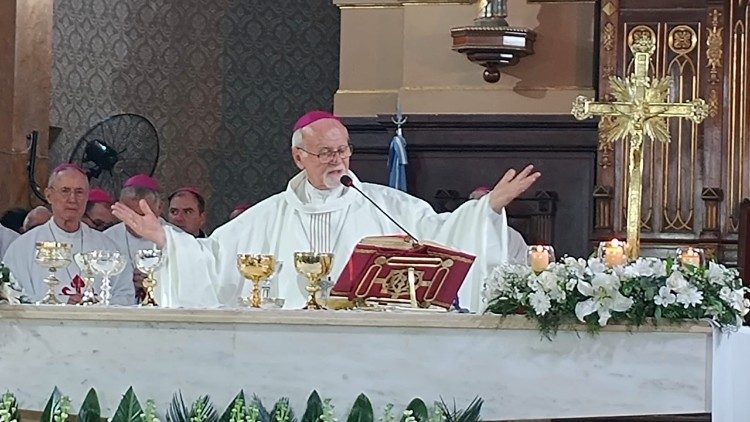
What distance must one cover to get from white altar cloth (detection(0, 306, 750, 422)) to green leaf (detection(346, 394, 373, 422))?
0.37 feet

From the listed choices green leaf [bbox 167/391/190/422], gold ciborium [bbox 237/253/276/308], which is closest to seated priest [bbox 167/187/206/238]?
gold ciborium [bbox 237/253/276/308]

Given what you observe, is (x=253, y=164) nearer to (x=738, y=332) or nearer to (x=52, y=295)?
(x=52, y=295)

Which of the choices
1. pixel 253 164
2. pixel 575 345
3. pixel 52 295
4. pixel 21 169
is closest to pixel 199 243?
pixel 52 295

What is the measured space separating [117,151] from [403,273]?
6.98 metres

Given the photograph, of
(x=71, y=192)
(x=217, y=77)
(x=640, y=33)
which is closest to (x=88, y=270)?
(x=71, y=192)

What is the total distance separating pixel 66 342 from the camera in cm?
607

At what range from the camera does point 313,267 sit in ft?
21.1

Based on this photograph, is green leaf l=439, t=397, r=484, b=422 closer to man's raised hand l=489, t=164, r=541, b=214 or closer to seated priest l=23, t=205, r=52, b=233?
man's raised hand l=489, t=164, r=541, b=214

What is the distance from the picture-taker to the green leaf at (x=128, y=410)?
568cm

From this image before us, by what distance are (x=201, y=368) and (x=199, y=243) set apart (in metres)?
1.29

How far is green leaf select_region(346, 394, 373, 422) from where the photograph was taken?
5691 millimetres

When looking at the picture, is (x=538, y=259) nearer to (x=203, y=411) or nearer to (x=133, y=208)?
(x=203, y=411)

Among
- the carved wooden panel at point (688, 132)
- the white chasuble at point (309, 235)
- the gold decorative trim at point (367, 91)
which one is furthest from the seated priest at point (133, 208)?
the carved wooden panel at point (688, 132)

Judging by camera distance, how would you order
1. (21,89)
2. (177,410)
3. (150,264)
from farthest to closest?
1. (21,89)
2. (150,264)
3. (177,410)
